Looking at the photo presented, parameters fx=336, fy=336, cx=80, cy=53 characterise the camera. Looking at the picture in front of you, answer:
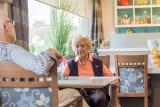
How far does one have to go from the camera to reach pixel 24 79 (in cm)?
186

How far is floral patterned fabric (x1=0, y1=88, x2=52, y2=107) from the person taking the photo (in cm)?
187

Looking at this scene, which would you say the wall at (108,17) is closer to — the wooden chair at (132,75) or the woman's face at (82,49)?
the wooden chair at (132,75)

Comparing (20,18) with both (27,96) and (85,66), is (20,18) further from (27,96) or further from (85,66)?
(27,96)

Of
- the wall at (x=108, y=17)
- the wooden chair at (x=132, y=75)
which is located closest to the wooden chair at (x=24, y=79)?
the wooden chair at (x=132, y=75)

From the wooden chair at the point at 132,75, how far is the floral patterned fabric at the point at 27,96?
2.03m

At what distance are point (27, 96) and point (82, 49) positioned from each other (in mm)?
1746

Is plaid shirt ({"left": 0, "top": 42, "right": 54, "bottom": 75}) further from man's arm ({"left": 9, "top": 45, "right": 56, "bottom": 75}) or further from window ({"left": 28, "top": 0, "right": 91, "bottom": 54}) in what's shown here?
window ({"left": 28, "top": 0, "right": 91, "bottom": 54})

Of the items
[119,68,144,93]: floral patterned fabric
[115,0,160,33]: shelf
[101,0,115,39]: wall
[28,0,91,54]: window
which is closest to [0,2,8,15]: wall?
[28,0,91,54]: window

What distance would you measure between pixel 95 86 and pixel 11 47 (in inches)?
29.8

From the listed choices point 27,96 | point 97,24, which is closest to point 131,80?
point 27,96

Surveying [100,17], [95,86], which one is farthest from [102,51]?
[100,17]

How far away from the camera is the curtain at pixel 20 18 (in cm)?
312

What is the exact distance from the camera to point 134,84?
3785 mm

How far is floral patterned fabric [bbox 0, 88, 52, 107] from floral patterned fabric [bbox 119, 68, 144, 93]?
205 cm
